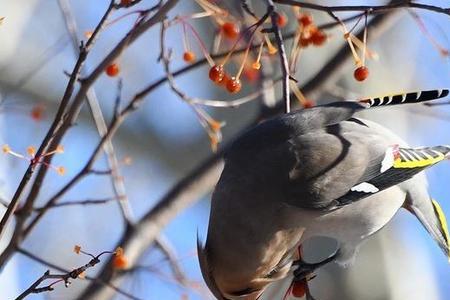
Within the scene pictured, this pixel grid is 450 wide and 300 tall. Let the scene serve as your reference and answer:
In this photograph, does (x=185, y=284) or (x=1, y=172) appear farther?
(x=1, y=172)

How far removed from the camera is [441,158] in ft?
9.00

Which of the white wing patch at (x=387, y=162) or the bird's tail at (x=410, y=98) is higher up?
the bird's tail at (x=410, y=98)

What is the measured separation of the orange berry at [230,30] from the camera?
10.1ft

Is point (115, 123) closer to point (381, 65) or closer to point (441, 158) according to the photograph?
point (441, 158)

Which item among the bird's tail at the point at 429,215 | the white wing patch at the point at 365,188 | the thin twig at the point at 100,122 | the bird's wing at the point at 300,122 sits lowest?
the bird's tail at the point at 429,215

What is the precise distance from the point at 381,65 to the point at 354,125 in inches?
103

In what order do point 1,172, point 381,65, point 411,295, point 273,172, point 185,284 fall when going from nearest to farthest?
point 273,172 < point 185,284 < point 1,172 < point 411,295 < point 381,65

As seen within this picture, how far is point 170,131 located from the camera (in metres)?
5.74

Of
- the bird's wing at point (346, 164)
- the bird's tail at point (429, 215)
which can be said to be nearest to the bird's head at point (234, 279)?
the bird's wing at point (346, 164)

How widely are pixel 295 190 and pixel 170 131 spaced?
3.22 meters

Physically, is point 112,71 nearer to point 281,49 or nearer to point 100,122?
point 100,122

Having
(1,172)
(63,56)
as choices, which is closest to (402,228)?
(63,56)

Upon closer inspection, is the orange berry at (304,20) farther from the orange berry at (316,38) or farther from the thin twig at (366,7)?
the thin twig at (366,7)

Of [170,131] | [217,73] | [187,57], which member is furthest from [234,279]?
[170,131]
